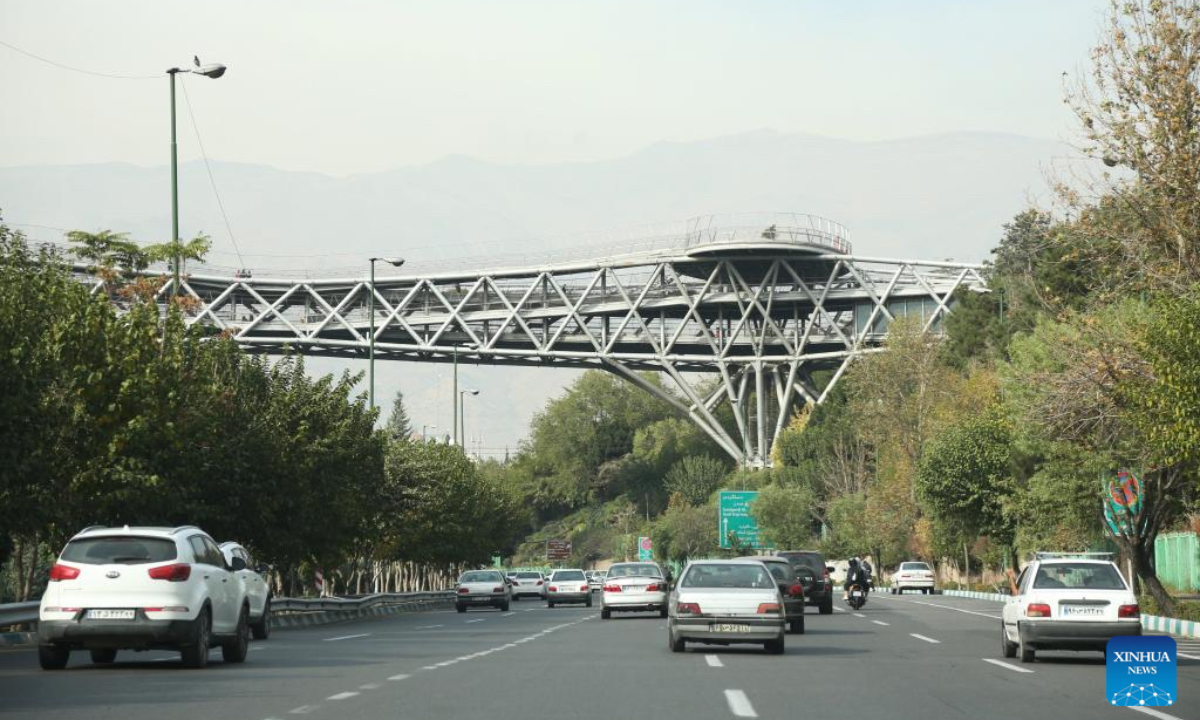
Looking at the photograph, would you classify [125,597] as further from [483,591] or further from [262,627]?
[483,591]

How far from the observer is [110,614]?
66.3 feet

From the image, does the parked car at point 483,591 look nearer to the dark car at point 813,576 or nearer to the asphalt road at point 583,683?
the dark car at point 813,576

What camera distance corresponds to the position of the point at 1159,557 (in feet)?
196

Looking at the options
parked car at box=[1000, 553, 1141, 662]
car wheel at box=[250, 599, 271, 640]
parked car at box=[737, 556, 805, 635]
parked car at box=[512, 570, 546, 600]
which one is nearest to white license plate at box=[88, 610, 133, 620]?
parked car at box=[1000, 553, 1141, 662]

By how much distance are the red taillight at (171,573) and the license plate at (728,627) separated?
7.46 metres

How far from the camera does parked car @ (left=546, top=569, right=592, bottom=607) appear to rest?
59469 millimetres

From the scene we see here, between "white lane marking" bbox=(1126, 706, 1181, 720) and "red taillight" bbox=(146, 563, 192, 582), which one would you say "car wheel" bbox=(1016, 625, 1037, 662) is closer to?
"white lane marking" bbox=(1126, 706, 1181, 720)

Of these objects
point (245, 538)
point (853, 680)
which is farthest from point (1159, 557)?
point (853, 680)

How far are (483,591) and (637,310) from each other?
5394cm

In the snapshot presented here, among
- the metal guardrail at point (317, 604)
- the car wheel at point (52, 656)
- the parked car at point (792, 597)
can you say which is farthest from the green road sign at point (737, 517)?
the car wheel at point (52, 656)

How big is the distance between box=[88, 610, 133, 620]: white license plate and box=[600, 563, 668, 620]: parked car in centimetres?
2231

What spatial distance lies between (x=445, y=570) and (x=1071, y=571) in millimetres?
84635

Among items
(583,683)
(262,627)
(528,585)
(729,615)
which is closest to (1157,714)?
(583,683)

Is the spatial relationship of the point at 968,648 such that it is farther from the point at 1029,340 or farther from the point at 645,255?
the point at 645,255
